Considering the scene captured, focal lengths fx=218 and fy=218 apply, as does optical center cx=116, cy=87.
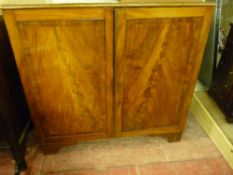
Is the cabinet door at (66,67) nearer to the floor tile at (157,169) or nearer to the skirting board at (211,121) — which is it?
the floor tile at (157,169)

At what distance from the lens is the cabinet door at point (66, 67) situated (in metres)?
1.01

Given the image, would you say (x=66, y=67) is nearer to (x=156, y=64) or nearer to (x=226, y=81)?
(x=156, y=64)

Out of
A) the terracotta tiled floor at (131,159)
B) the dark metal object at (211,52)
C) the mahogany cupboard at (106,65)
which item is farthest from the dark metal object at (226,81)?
the mahogany cupboard at (106,65)

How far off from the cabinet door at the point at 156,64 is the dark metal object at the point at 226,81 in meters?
0.39

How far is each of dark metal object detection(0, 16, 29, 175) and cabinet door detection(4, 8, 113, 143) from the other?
127 mm

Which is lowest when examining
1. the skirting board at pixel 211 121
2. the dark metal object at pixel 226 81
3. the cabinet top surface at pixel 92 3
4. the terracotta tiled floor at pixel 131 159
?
the terracotta tiled floor at pixel 131 159

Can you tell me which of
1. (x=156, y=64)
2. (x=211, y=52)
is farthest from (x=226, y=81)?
(x=156, y=64)

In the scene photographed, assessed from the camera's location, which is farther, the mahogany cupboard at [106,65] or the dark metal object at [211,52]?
the dark metal object at [211,52]

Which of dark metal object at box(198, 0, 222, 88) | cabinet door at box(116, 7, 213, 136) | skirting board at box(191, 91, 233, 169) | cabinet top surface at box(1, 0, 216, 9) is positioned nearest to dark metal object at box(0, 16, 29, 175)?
cabinet top surface at box(1, 0, 216, 9)

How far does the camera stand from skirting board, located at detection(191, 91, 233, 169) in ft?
4.76

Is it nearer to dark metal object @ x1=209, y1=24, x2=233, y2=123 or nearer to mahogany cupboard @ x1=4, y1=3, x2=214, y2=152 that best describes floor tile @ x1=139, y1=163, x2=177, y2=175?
mahogany cupboard @ x1=4, y1=3, x2=214, y2=152

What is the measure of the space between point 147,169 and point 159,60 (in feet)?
2.33

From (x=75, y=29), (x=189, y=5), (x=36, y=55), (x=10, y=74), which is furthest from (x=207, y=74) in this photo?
(x=10, y=74)

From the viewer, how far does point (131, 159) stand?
4.83 ft
